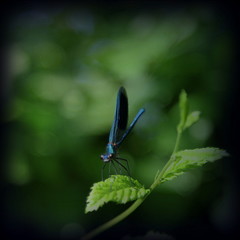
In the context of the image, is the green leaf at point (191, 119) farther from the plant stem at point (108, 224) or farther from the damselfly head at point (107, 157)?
the damselfly head at point (107, 157)

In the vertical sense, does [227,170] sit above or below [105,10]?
below

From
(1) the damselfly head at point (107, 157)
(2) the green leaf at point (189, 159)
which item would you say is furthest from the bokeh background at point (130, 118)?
(2) the green leaf at point (189, 159)

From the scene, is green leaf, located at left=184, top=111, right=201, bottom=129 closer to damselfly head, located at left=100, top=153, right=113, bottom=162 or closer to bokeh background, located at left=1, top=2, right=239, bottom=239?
damselfly head, located at left=100, top=153, right=113, bottom=162

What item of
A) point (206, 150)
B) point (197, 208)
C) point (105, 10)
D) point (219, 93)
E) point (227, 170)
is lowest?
point (206, 150)

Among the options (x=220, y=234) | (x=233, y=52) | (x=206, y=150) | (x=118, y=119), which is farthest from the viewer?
(x=233, y=52)

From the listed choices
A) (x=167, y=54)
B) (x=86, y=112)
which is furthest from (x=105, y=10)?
(x=86, y=112)

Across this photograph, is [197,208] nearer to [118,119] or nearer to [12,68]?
[118,119]

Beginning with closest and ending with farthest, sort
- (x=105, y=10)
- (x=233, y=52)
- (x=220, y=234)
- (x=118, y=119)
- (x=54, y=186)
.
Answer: (x=118, y=119), (x=220, y=234), (x=54, y=186), (x=233, y=52), (x=105, y=10)

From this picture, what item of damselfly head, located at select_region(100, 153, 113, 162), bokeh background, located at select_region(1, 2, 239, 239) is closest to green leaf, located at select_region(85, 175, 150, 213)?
damselfly head, located at select_region(100, 153, 113, 162)

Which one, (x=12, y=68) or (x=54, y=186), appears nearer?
(x=54, y=186)
